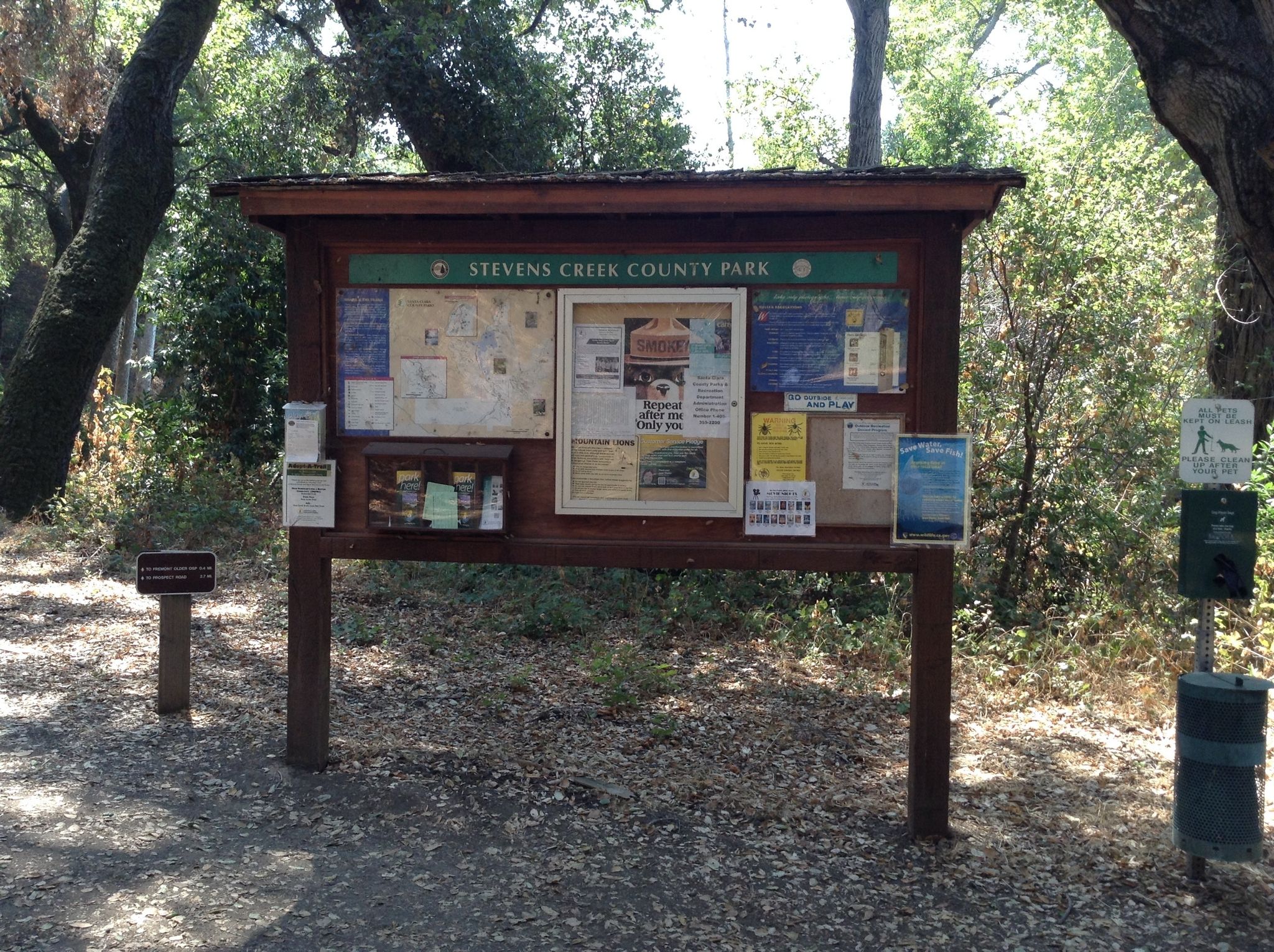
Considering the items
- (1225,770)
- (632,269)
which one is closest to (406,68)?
(632,269)

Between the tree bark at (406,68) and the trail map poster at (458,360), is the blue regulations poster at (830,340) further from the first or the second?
the tree bark at (406,68)

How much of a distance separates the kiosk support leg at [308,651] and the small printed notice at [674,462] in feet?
5.00

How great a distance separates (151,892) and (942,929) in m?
2.88

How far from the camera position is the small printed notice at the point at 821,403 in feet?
15.2

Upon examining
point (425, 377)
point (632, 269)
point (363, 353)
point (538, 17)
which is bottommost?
point (425, 377)

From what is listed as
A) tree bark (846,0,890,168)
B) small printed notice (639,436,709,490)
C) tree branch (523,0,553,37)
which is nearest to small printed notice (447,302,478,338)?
small printed notice (639,436,709,490)

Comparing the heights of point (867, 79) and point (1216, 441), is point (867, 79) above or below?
above

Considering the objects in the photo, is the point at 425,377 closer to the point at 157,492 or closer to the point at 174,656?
the point at 174,656

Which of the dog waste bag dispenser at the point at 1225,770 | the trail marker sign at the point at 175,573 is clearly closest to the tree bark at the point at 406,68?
the trail marker sign at the point at 175,573

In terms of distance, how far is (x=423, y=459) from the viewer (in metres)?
4.79

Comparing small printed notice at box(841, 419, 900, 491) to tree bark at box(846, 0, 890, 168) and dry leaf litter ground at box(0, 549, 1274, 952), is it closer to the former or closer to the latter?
dry leaf litter ground at box(0, 549, 1274, 952)

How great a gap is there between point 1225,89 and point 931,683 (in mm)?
3038

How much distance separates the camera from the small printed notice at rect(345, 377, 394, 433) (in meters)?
4.87

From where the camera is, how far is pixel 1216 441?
4.21 m
